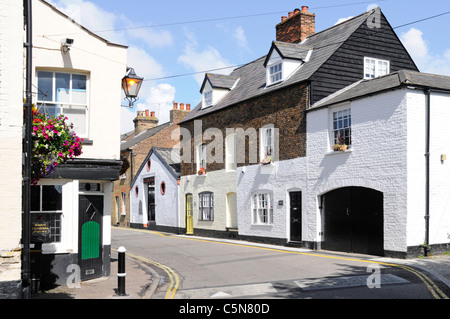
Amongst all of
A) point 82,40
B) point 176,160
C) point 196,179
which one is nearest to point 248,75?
point 196,179

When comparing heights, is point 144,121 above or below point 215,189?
above

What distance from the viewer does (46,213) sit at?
1152cm

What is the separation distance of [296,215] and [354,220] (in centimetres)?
324

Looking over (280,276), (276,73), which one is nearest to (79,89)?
(280,276)

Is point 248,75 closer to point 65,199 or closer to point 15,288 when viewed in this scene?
point 65,199

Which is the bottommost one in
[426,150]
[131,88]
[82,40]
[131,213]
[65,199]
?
[131,213]

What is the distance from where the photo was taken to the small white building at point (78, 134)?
11.5 meters

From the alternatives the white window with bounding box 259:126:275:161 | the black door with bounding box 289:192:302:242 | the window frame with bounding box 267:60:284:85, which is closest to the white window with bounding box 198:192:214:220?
the white window with bounding box 259:126:275:161

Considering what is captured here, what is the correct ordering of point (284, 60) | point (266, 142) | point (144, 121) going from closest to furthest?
point (284, 60), point (266, 142), point (144, 121)

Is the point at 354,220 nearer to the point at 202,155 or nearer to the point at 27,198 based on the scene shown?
the point at 202,155

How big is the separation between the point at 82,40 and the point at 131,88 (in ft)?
5.66

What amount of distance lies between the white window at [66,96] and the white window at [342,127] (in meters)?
9.62

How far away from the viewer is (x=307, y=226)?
19000 millimetres

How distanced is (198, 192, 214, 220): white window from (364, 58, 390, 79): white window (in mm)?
10618
